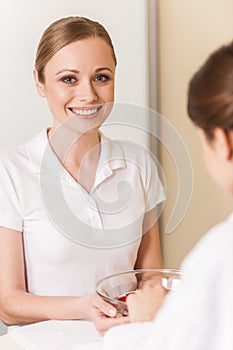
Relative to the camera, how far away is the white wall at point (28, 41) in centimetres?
181

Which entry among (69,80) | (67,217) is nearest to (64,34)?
(69,80)

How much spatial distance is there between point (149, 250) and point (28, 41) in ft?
2.42

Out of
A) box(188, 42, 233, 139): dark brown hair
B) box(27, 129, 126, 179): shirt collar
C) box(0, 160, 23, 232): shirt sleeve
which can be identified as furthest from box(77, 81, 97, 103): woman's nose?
box(188, 42, 233, 139): dark brown hair

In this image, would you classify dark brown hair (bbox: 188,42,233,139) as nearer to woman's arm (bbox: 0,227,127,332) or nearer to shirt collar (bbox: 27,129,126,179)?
woman's arm (bbox: 0,227,127,332)

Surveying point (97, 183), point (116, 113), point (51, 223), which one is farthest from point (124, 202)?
point (116, 113)

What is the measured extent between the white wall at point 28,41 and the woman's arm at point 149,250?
0.54m

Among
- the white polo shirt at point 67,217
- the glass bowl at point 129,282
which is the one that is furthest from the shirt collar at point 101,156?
the glass bowl at point 129,282

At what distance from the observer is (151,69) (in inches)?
85.2

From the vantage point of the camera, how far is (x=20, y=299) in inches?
50.3

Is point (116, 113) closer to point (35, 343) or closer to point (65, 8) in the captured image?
point (65, 8)

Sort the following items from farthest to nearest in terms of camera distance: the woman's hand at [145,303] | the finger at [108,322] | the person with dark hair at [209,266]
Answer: the finger at [108,322] → the woman's hand at [145,303] → the person with dark hair at [209,266]

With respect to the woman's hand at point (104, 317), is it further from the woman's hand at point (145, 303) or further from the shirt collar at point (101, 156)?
the shirt collar at point (101, 156)

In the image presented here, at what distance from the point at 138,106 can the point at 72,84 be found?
779mm

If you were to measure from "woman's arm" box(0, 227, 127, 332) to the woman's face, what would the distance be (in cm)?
28
